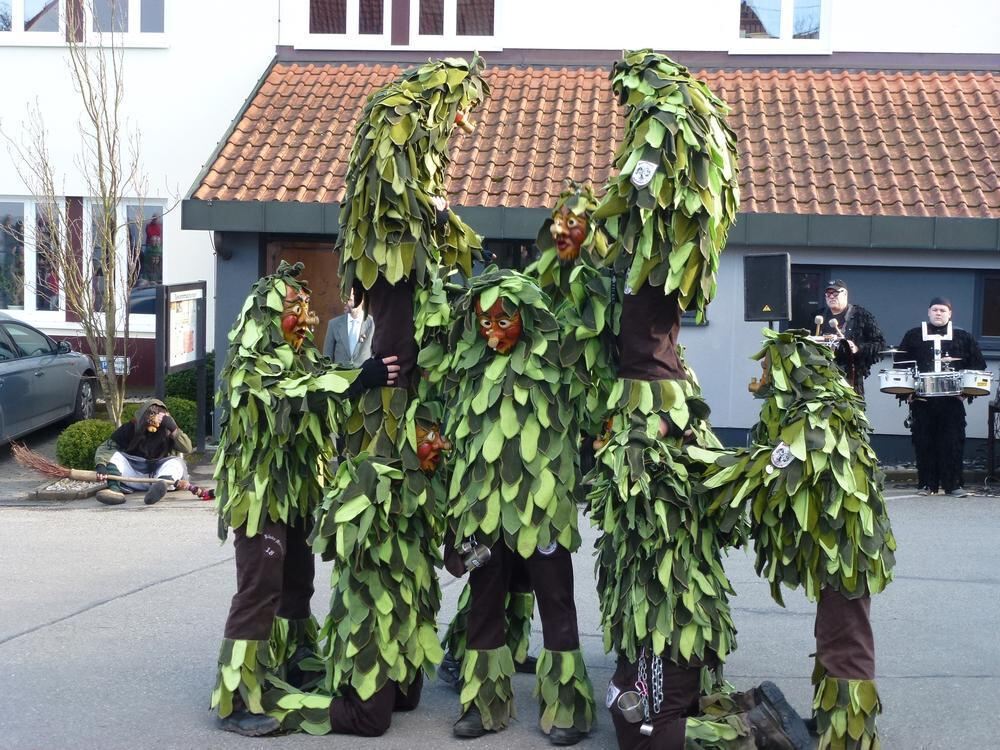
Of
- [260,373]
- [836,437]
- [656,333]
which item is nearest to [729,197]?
[656,333]

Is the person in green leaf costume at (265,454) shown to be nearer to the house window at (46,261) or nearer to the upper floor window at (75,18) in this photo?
the house window at (46,261)

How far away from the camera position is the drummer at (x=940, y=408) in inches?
431

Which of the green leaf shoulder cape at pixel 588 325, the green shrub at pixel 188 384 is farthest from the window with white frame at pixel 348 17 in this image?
the green leaf shoulder cape at pixel 588 325

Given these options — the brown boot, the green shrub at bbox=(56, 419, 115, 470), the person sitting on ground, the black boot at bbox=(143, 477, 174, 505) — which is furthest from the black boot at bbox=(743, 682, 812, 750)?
the green shrub at bbox=(56, 419, 115, 470)

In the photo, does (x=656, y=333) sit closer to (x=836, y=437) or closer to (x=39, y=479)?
(x=836, y=437)

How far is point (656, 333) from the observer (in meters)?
5.12

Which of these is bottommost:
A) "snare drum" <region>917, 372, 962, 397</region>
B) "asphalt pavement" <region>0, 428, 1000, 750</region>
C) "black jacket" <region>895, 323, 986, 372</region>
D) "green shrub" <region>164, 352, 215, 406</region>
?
"asphalt pavement" <region>0, 428, 1000, 750</region>

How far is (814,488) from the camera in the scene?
4711 millimetres

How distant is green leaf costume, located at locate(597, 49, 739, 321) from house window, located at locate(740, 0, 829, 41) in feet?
32.7

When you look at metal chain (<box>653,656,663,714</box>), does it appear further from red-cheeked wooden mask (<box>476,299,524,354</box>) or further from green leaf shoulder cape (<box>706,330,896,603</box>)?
red-cheeked wooden mask (<box>476,299,524,354</box>)

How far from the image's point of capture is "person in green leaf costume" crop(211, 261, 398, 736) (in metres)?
5.25

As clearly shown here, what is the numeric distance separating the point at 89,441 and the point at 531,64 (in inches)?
257

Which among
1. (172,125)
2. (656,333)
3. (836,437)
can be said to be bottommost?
(836,437)

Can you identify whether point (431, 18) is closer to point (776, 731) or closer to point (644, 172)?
point (644, 172)
